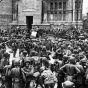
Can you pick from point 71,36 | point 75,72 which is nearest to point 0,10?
point 71,36

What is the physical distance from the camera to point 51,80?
7855 mm

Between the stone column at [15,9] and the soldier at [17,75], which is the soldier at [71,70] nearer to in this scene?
the soldier at [17,75]

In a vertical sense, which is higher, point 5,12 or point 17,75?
point 5,12

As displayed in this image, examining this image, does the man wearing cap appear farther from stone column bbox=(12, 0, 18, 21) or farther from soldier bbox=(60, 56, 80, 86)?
stone column bbox=(12, 0, 18, 21)

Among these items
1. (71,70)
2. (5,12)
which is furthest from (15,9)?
(71,70)

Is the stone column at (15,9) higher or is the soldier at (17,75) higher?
the stone column at (15,9)

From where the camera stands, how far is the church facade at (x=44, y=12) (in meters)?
35.7

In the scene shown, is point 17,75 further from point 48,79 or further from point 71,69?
point 71,69

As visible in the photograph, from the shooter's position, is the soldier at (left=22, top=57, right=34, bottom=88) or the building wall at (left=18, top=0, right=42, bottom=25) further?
the building wall at (left=18, top=0, right=42, bottom=25)

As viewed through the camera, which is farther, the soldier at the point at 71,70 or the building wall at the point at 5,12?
the building wall at the point at 5,12

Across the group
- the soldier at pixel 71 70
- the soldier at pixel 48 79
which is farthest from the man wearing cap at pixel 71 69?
the soldier at pixel 48 79

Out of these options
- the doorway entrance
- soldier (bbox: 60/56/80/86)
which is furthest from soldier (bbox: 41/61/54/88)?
the doorway entrance

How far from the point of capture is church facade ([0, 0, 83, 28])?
3566 cm

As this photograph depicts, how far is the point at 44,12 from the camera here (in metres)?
36.2
